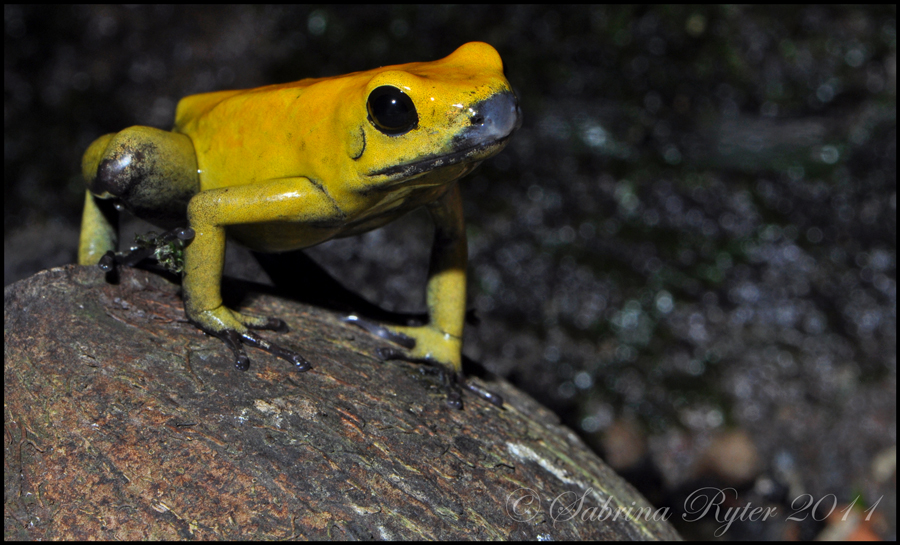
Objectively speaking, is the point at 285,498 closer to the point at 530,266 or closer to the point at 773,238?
the point at 530,266

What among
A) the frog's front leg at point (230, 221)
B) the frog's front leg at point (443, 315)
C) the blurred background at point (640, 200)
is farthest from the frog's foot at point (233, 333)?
the blurred background at point (640, 200)

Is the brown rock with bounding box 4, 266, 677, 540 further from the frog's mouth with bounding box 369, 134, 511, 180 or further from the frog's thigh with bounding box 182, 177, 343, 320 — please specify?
the frog's mouth with bounding box 369, 134, 511, 180

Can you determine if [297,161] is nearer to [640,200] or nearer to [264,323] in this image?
[264,323]

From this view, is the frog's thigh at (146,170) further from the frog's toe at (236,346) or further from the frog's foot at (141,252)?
the frog's toe at (236,346)

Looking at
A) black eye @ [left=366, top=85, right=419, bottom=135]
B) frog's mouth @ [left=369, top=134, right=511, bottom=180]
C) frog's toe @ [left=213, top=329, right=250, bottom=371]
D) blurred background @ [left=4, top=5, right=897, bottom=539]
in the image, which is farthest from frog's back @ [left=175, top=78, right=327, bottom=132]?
blurred background @ [left=4, top=5, right=897, bottom=539]

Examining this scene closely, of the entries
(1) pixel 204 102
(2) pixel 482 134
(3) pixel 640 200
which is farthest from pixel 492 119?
(3) pixel 640 200
